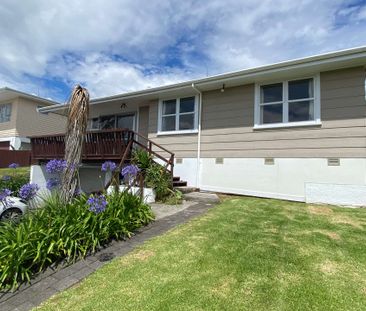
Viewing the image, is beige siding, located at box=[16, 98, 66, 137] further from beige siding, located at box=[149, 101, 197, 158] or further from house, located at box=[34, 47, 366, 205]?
beige siding, located at box=[149, 101, 197, 158]

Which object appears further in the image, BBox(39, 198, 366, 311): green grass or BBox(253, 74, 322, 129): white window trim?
BBox(253, 74, 322, 129): white window trim

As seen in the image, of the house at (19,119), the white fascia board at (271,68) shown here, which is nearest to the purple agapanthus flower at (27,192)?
the white fascia board at (271,68)

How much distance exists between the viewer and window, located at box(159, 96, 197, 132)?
1016cm

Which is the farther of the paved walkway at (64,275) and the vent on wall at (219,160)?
the vent on wall at (219,160)

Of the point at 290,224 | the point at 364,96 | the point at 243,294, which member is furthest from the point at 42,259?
the point at 364,96

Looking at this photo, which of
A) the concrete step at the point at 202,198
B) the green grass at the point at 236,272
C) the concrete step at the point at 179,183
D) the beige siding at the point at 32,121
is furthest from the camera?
the beige siding at the point at 32,121

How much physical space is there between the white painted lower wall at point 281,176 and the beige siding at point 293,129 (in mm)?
267

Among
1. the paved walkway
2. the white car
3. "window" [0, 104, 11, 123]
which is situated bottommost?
the paved walkway

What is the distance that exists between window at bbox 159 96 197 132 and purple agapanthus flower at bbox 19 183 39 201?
6.34m

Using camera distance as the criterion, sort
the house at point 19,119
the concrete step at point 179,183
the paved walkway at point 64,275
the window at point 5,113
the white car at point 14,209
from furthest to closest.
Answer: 1. the window at point 5,113
2. the house at point 19,119
3. the concrete step at point 179,183
4. the white car at point 14,209
5. the paved walkway at point 64,275

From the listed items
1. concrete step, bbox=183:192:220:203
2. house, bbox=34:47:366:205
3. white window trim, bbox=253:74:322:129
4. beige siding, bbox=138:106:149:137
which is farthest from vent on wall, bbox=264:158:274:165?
beige siding, bbox=138:106:149:137

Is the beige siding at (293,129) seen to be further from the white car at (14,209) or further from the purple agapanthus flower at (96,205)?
the white car at (14,209)

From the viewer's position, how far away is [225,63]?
51.5 ft

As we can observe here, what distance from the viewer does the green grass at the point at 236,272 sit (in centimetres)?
262
